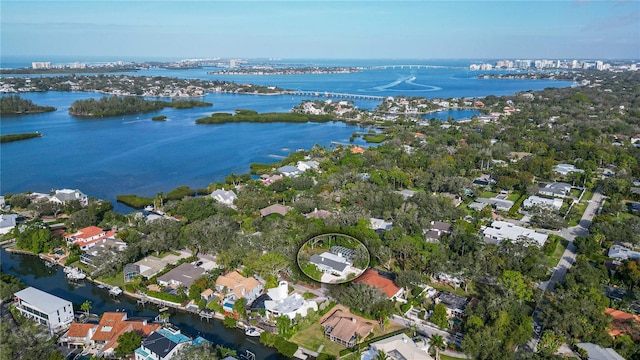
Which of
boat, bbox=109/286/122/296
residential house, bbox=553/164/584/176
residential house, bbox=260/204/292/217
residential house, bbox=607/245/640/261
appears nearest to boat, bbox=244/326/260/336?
boat, bbox=109/286/122/296

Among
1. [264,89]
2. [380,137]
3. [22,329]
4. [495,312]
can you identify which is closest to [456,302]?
[495,312]

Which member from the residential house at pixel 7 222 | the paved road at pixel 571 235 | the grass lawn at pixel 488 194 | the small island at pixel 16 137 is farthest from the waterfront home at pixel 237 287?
the small island at pixel 16 137

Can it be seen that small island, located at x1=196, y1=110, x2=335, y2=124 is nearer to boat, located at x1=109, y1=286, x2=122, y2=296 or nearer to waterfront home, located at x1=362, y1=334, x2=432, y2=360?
boat, located at x1=109, y1=286, x2=122, y2=296

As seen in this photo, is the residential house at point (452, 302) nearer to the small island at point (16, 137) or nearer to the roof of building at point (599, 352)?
the roof of building at point (599, 352)

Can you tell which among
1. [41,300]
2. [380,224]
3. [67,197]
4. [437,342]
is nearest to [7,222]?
[67,197]

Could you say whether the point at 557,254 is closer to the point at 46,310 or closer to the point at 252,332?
the point at 252,332
